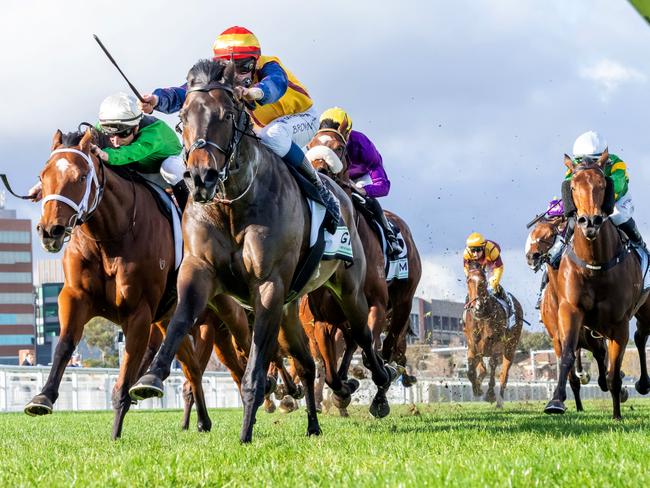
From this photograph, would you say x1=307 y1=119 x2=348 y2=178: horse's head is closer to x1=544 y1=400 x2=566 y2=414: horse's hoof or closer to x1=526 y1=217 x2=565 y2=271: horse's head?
x1=544 y1=400 x2=566 y2=414: horse's hoof

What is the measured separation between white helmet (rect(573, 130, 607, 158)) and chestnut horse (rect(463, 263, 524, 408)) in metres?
10.0

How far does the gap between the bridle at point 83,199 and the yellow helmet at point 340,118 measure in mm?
3441

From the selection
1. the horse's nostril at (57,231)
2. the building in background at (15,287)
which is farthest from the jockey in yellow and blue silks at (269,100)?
the building in background at (15,287)

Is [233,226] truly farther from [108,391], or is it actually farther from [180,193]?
[108,391]

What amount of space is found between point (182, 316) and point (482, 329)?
48.1 ft

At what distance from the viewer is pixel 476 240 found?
68.1 ft

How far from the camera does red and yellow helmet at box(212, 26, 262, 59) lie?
786 cm

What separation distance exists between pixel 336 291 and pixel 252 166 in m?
2.56

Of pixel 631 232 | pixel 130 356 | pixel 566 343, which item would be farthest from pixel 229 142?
pixel 631 232

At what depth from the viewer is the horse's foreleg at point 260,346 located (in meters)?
6.53

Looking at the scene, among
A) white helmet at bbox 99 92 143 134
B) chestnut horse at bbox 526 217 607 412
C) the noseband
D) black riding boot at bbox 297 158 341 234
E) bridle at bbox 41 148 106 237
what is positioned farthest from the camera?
chestnut horse at bbox 526 217 607 412

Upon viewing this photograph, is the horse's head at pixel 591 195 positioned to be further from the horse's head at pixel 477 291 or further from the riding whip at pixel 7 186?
the horse's head at pixel 477 291

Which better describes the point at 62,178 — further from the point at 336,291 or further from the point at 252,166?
the point at 336,291

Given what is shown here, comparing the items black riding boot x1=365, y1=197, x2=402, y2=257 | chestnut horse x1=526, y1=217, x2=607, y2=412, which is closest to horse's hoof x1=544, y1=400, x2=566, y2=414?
black riding boot x1=365, y1=197, x2=402, y2=257
